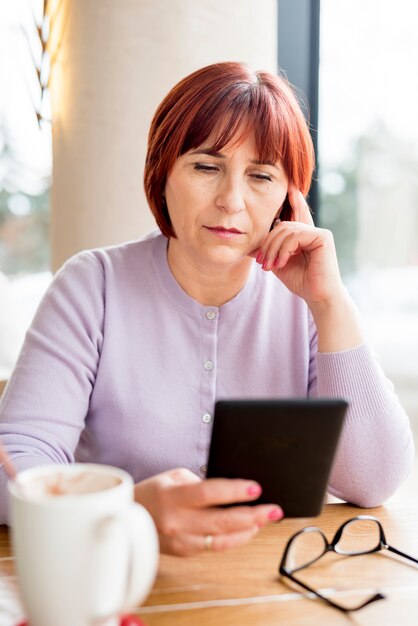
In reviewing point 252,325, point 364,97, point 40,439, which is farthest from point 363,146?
point 40,439

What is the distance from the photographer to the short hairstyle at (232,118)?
4.42 ft

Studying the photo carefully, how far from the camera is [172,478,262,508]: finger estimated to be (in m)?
0.76

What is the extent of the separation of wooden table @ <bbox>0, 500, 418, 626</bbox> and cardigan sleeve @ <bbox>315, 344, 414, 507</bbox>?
25 centimetres

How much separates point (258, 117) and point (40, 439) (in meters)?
0.66

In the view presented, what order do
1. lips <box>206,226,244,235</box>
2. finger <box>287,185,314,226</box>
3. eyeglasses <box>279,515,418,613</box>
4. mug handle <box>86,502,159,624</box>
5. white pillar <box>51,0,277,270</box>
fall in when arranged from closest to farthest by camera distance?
mug handle <box>86,502,159,624</box>
eyeglasses <box>279,515,418,613</box>
lips <box>206,226,244,235</box>
finger <box>287,185,314,226</box>
white pillar <box>51,0,277,270</box>

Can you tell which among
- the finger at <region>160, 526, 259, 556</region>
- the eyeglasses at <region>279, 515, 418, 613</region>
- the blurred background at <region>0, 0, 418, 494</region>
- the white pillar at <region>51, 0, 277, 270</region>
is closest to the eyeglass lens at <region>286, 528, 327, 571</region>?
the eyeglasses at <region>279, 515, 418, 613</region>

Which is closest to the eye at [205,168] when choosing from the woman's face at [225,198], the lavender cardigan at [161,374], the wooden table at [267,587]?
the woman's face at [225,198]

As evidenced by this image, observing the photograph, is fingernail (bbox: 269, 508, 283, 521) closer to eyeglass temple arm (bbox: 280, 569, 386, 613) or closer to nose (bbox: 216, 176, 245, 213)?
eyeglass temple arm (bbox: 280, 569, 386, 613)

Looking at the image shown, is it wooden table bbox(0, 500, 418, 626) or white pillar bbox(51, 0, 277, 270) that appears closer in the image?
wooden table bbox(0, 500, 418, 626)

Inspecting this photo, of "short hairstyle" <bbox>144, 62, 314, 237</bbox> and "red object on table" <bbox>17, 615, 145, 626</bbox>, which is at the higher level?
"short hairstyle" <bbox>144, 62, 314, 237</bbox>

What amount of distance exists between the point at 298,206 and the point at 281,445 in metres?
0.82

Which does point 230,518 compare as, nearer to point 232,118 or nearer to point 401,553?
point 401,553

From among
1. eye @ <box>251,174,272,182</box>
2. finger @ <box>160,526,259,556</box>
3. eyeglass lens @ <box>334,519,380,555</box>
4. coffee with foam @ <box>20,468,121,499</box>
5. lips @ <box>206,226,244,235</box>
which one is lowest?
eyeglass lens @ <box>334,519,380,555</box>

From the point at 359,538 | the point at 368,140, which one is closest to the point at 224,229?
the point at 359,538
